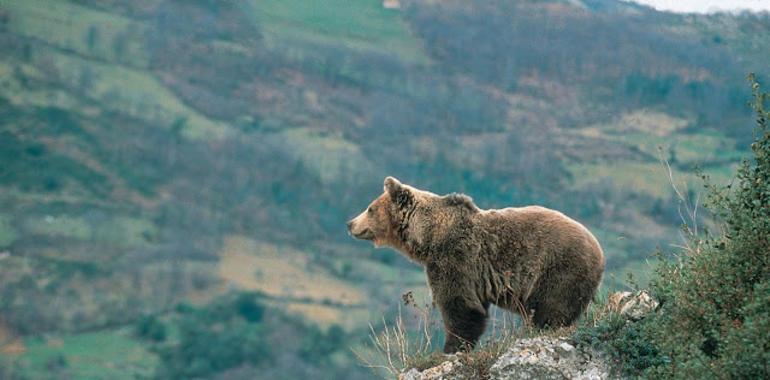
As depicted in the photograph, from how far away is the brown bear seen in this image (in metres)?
13.0

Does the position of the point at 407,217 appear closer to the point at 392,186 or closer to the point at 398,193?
the point at 398,193

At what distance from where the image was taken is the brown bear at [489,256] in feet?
42.5

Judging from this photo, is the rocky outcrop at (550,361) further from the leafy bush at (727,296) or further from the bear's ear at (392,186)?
the bear's ear at (392,186)

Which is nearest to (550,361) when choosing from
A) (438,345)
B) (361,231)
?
(438,345)

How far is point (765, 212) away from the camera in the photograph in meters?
10.3

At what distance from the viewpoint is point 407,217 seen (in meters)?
15.0

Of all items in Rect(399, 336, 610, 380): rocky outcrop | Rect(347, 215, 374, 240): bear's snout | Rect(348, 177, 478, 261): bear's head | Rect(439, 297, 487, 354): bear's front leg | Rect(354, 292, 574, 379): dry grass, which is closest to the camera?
Rect(399, 336, 610, 380): rocky outcrop

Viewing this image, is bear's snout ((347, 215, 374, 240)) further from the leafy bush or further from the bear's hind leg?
the leafy bush

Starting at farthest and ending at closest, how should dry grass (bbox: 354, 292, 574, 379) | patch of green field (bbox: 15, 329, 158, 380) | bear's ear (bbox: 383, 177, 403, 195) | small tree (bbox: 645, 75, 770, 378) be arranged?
patch of green field (bbox: 15, 329, 158, 380)
bear's ear (bbox: 383, 177, 403, 195)
dry grass (bbox: 354, 292, 574, 379)
small tree (bbox: 645, 75, 770, 378)

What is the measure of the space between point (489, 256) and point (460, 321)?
0.96 metres

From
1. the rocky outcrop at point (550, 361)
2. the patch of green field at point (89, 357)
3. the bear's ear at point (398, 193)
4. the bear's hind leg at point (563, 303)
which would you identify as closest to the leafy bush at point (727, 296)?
the rocky outcrop at point (550, 361)

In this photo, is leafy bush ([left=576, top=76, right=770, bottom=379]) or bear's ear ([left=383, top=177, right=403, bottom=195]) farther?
bear's ear ([left=383, top=177, right=403, bottom=195])

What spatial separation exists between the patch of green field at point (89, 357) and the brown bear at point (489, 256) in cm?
14516

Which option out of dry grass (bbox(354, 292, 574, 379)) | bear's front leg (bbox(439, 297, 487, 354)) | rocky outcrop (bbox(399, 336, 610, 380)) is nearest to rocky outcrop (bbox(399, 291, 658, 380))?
rocky outcrop (bbox(399, 336, 610, 380))
